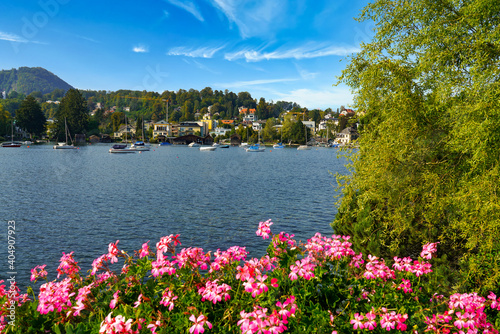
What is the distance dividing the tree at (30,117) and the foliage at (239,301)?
179 meters

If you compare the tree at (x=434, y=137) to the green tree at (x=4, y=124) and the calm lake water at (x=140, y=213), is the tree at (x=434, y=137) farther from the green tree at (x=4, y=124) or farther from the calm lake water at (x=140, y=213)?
the green tree at (x=4, y=124)

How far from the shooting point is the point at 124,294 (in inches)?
234

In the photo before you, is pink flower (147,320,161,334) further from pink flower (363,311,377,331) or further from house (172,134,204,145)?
house (172,134,204,145)

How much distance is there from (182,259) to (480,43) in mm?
9324

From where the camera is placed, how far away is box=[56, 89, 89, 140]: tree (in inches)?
6378

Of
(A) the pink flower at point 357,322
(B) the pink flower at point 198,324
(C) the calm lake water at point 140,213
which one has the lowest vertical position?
(C) the calm lake water at point 140,213

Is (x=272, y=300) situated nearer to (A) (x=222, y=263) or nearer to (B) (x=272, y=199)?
(A) (x=222, y=263)

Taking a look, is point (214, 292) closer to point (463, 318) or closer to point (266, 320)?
point (266, 320)

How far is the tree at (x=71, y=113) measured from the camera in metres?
162

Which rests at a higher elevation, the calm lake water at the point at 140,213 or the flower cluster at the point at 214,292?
the flower cluster at the point at 214,292

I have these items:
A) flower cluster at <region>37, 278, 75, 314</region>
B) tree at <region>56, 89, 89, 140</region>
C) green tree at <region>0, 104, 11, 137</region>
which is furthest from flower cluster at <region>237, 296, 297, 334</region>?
tree at <region>56, 89, 89, 140</region>

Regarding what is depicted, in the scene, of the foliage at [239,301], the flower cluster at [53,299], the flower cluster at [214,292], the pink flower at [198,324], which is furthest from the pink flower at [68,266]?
the pink flower at [198,324]

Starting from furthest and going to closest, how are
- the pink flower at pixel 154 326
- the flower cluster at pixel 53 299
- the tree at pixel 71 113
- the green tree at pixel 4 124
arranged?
the tree at pixel 71 113
the green tree at pixel 4 124
the flower cluster at pixel 53 299
the pink flower at pixel 154 326

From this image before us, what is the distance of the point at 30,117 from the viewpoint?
157875 millimetres
